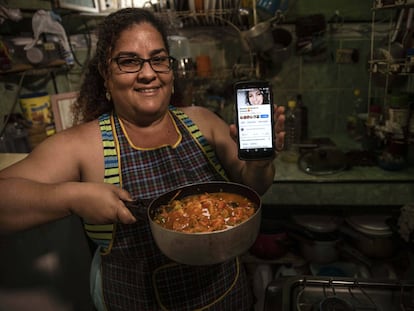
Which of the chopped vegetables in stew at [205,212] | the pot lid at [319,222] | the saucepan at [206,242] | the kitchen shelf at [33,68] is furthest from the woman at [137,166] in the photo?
the pot lid at [319,222]

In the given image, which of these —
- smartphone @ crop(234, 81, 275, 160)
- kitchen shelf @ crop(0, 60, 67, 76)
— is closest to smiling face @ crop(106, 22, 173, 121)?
smartphone @ crop(234, 81, 275, 160)

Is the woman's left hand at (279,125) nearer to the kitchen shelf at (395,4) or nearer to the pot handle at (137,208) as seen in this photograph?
the pot handle at (137,208)

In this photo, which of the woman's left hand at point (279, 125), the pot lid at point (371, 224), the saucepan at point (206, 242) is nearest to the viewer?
the saucepan at point (206, 242)

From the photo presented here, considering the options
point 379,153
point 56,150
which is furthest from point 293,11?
point 56,150

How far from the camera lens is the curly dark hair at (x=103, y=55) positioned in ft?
3.33

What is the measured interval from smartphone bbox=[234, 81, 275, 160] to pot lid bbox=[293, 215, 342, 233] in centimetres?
109

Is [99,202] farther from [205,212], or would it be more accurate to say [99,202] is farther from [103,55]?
[103,55]

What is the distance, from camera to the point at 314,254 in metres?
1.82

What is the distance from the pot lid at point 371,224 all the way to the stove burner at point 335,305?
1.08 meters

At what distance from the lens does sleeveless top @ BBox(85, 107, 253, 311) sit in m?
0.99

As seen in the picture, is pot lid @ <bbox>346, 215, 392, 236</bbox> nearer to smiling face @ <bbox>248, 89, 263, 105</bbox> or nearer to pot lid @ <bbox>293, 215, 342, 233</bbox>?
pot lid @ <bbox>293, 215, 342, 233</bbox>

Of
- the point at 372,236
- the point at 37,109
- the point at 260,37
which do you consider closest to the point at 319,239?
the point at 372,236

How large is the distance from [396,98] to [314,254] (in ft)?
3.13

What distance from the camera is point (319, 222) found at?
1.86 m
